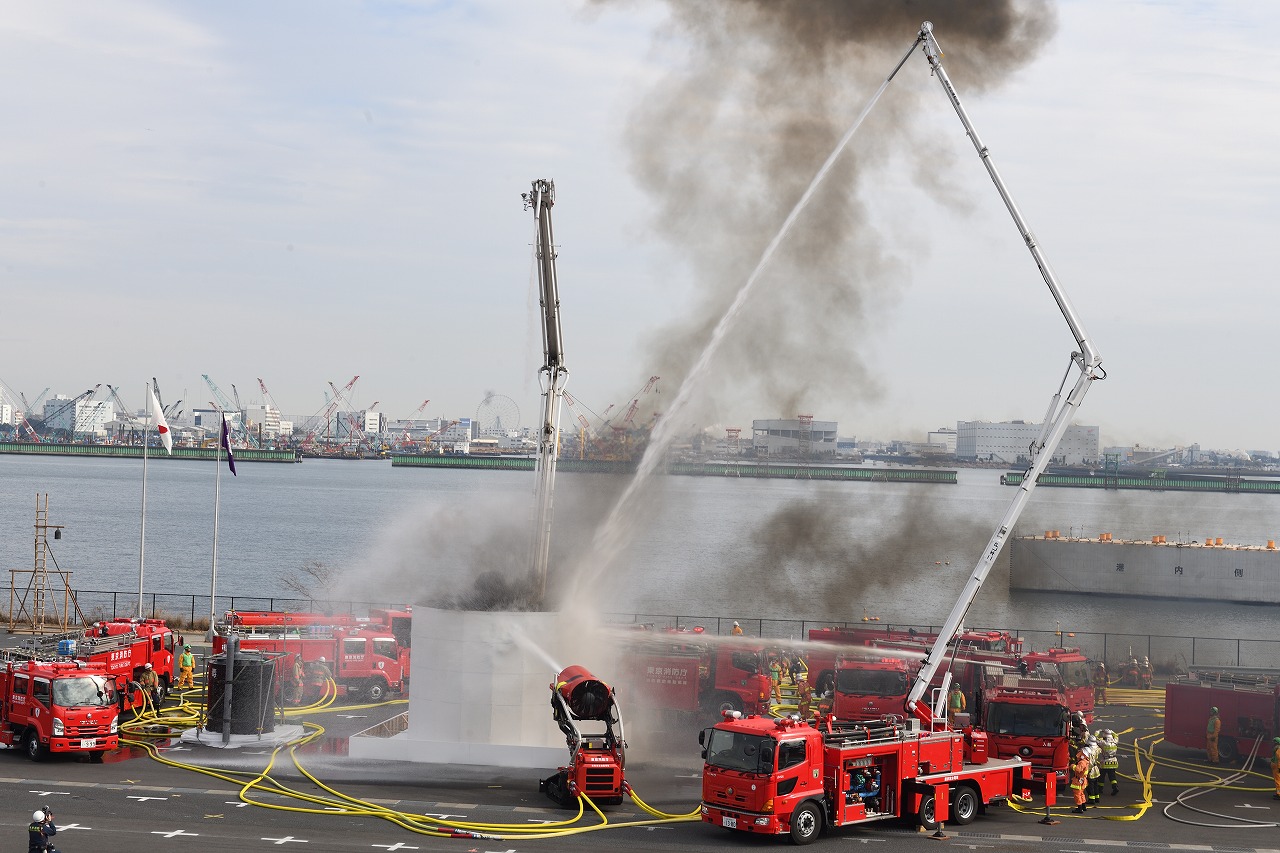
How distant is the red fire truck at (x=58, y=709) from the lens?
27359 mm

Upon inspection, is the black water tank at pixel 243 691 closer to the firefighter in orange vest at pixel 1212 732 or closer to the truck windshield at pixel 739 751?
the truck windshield at pixel 739 751

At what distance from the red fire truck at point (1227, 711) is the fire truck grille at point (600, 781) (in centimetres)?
1660

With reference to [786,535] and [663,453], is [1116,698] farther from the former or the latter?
[786,535]

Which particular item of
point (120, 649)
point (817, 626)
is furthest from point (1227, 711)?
point (817, 626)

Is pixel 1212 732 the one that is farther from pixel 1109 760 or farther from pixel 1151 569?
pixel 1151 569

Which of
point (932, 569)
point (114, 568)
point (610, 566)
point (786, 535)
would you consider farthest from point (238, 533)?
point (610, 566)

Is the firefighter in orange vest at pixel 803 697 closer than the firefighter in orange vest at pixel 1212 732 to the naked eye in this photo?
No

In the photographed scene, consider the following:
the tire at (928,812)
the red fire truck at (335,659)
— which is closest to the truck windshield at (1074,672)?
the tire at (928,812)

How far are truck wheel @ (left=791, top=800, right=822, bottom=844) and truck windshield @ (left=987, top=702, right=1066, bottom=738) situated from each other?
673 cm

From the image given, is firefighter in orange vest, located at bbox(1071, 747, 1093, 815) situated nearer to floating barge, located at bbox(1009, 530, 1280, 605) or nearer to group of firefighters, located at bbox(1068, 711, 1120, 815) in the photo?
group of firefighters, located at bbox(1068, 711, 1120, 815)

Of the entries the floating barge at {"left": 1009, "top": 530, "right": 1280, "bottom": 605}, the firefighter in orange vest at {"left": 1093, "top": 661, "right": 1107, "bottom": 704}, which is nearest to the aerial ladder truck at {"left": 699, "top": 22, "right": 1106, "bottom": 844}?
the firefighter in orange vest at {"left": 1093, "top": 661, "right": 1107, "bottom": 704}

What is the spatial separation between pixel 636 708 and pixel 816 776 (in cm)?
1214

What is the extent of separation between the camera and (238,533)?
13912cm

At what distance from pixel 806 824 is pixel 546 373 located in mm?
13399
